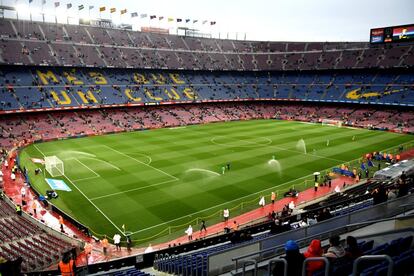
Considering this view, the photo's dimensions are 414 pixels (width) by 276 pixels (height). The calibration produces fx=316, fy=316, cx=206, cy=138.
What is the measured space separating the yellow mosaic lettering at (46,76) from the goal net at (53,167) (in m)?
33.4

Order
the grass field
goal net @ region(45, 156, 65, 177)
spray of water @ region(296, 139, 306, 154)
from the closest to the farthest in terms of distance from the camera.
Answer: the grass field < goal net @ region(45, 156, 65, 177) < spray of water @ region(296, 139, 306, 154)

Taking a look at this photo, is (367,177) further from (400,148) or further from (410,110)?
→ (410,110)

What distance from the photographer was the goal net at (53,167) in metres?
33.2

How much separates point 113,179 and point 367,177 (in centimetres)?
2495

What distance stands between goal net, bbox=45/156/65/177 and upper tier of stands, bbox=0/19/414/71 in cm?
3566

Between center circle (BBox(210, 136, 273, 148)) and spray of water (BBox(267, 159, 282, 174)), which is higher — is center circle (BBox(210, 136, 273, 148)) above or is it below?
above

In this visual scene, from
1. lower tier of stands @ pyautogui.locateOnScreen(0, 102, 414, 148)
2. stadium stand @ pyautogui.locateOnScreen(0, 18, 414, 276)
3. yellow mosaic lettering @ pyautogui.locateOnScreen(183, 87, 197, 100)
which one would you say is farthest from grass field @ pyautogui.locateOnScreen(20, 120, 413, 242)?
yellow mosaic lettering @ pyautogui.locateOnScreen(183, 87, 197, 100)

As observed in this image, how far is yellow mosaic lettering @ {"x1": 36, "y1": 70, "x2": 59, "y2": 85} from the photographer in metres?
62.0

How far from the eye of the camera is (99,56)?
71.9 m

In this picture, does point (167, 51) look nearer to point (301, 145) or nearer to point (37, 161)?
point (301, 145)

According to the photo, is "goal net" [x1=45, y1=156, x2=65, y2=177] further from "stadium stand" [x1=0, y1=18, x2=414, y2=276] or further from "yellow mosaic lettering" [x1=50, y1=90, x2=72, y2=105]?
"yellow mosaic lettering" [x1=50, y1=90, x2=72, y2=105]

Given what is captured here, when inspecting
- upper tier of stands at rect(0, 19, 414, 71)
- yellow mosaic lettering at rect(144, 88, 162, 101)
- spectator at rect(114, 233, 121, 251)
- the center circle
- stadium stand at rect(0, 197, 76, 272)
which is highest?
upper tier of stands at rect(0, 19, 414, 71)

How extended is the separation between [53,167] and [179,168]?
13.8m

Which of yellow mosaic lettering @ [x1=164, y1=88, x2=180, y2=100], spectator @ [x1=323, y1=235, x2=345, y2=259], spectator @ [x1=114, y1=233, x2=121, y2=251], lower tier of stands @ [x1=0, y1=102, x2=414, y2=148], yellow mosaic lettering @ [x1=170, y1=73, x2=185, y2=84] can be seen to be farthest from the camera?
yellow mosaic lettering @ [x1=170, y1=73, x2=185, y2=84]
